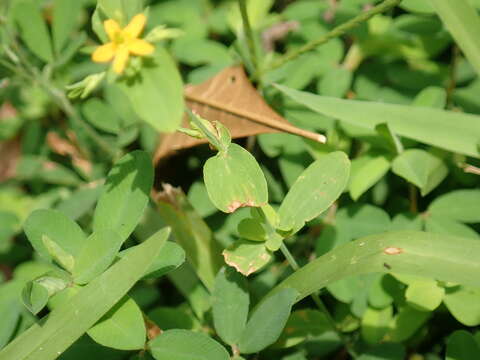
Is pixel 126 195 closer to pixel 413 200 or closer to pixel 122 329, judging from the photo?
pixel 122 329

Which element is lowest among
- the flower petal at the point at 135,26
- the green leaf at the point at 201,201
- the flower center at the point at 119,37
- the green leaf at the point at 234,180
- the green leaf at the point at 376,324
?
the green leaf at the point at 376,324

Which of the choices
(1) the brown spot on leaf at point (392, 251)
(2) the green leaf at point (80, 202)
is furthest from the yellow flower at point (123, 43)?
(2) the green leaf at point (80, 202)

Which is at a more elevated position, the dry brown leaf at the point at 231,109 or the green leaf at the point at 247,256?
the dry brown leaf at the point at 231,109

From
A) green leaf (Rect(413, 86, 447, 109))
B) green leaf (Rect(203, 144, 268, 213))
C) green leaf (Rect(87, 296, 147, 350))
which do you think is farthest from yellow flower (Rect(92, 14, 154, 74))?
green leaf (Rect(413, 86, 447, 109))

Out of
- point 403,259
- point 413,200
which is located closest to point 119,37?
point 403,259

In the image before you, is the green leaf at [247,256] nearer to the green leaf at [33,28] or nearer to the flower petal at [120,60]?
the flower petal at [120,60]

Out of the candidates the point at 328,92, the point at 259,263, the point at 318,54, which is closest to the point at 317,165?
the point at 259,263
